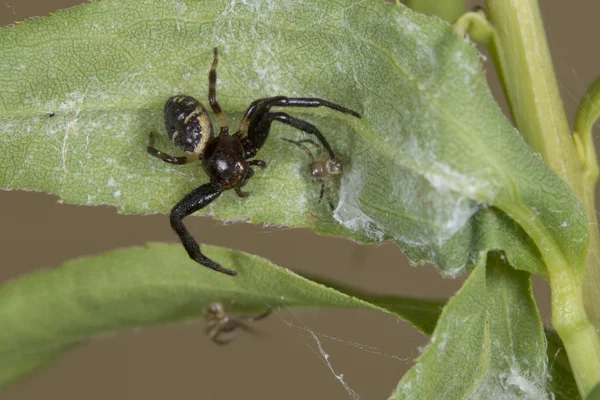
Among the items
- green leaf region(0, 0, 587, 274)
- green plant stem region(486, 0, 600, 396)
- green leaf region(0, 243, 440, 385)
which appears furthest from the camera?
green leaf region(0, 243, 440, 385)

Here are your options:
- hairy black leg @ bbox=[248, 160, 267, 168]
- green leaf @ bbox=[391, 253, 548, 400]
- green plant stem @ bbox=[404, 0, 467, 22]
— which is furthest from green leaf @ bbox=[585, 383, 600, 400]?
hairy black leg @ bbox=[248, 160, 267, 168]

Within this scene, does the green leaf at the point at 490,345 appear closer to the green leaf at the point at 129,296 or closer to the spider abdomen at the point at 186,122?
the green leaf at the point at 129,296

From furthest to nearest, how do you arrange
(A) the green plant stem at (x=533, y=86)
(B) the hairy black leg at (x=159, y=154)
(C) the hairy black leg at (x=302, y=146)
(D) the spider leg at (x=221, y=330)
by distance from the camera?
(D) the spider leg at (x=221, y=330) < (B) the hairy black leg at (x=159, y=154) < (C) the hairy black leg at (x=302, y=146) < (A) the green plant stem at (x=533, y=86)

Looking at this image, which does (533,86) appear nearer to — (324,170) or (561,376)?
(324,170)

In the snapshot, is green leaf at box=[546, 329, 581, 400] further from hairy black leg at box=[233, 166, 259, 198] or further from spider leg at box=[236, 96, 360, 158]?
hairy black leg at box=[233, 166, 259, 198]

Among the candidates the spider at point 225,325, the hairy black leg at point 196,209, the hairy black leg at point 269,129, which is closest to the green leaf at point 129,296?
the hairy black leg at point 196,209

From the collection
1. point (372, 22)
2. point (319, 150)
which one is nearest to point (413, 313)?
point (319, 150)

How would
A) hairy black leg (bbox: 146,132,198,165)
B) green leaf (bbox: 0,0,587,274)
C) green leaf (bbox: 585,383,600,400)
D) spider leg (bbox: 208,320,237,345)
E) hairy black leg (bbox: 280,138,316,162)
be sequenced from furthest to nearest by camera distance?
spider leg (bbox: 208,320,237,345), hairy black leg (bbox: 146,132,198,165), hairy black leg (bbox: 280,138,316,162), green leaf (bbox: 0,0,587,274), green leaf (bbox: 585,383,600,400)
